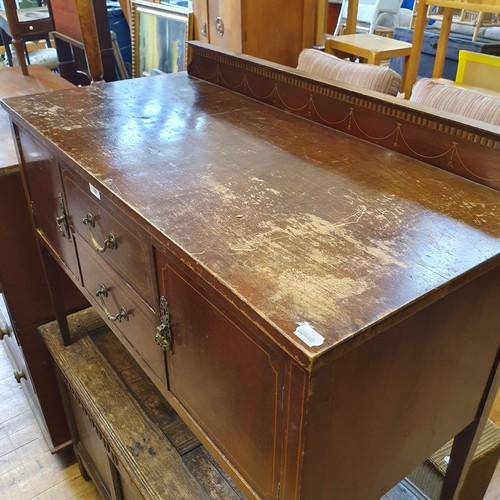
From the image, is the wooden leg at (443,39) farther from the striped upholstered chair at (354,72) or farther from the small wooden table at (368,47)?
the striped upholstered chair at (354,72)

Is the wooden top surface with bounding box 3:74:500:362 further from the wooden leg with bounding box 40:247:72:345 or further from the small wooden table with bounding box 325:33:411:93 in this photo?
the small wooden table with bounding box 325:33:411:93

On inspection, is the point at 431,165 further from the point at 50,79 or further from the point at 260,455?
the point at 50,79

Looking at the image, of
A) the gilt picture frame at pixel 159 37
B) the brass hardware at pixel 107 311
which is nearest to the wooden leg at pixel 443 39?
the gilt picture frame at pixel 159 37

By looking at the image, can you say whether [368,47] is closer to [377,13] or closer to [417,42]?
[417,42]

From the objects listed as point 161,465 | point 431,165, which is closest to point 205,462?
point 161,465

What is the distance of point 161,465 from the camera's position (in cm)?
103

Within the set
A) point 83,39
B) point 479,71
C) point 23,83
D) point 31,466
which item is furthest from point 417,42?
point 31,466

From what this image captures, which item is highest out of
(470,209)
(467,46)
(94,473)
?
(470,209)

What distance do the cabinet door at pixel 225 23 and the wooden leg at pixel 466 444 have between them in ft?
5.73

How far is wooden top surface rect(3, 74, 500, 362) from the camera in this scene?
0.51 meters

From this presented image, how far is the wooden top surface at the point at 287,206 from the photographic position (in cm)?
51

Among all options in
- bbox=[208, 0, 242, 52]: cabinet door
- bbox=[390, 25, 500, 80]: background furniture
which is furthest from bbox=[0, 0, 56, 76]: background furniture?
bbox=[390, 25, 500, 80]: background furniture

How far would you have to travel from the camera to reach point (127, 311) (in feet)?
2.73

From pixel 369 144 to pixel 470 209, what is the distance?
264mm
